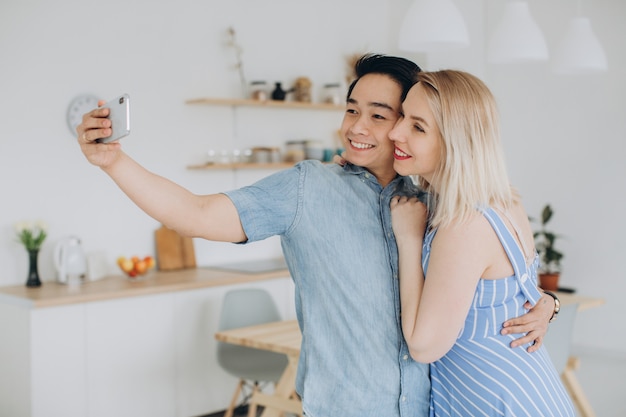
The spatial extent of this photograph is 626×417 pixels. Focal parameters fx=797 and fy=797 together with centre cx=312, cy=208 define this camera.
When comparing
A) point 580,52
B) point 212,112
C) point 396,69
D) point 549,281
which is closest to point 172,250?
point 212,112

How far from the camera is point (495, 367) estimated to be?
5.50 feet

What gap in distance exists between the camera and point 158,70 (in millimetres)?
4867

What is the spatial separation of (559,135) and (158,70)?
2550mm

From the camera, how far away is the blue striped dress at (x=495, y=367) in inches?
Answer: 65.1

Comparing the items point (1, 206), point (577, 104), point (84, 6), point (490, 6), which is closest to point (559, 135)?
point (577, 104)

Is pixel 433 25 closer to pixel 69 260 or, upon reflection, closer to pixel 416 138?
pixel 416 138

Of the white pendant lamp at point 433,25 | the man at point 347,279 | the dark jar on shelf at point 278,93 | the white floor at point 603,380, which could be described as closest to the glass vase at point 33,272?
the white floor at point 603,380

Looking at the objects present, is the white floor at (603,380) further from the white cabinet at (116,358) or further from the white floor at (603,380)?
the white cabinet at (116,358)

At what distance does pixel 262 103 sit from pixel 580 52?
2051 mm

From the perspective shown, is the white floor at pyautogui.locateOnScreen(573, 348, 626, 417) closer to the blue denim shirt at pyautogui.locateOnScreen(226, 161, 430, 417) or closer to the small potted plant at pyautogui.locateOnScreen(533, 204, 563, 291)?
the small potted plant at pyautogui.locateOnScreen(533, 204, 563, 291)

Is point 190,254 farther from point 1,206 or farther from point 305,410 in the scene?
point 305,410

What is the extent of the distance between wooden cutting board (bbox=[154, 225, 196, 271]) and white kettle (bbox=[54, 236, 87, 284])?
61 cm

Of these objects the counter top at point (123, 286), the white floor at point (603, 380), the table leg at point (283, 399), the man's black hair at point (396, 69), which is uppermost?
the man's black hair at point (396, 69)

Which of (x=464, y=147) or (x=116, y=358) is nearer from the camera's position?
(x=464, y=147)
